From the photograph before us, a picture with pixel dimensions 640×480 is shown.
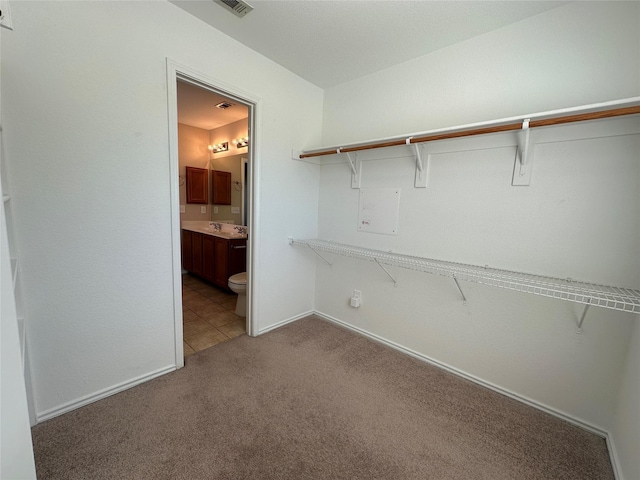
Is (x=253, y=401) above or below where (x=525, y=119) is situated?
below

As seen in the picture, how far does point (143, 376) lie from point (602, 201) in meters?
2.93

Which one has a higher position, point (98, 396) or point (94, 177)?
point (94, 177)

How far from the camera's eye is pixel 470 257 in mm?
1880

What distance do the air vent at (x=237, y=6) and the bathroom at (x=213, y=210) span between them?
1293 mm

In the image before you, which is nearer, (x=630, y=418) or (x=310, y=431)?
(x=630, y=418)

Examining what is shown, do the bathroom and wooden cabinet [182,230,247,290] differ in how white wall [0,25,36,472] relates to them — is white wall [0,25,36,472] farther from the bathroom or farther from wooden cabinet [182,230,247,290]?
wooden cabinet [182,230,247,290]

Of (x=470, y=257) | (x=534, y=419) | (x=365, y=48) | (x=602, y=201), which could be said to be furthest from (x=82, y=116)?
(x=534, y=419)

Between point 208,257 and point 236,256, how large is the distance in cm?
60

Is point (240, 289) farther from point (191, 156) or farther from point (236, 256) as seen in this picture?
point (191, 156)

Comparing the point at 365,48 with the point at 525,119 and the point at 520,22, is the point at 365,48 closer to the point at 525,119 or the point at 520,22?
the point at 520,22

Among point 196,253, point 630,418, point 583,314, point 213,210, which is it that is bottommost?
point 630,418

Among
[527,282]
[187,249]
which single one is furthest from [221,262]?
[527,282]

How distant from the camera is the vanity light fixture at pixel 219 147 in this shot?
165 inches

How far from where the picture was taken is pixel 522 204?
1663mm
